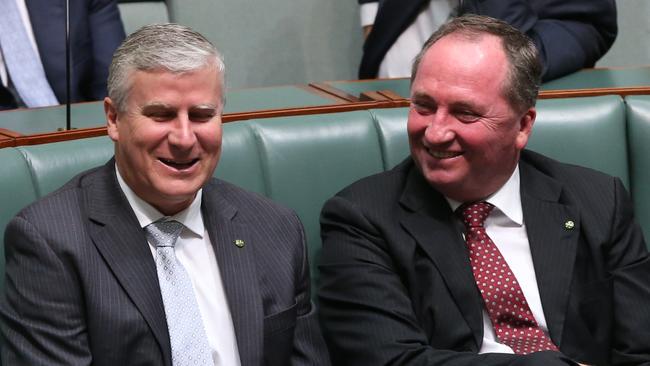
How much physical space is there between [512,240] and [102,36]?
126cm

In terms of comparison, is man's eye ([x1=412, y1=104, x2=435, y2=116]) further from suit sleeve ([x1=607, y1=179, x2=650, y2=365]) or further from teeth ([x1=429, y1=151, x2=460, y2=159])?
suit sleeve ([x1=607, y1=179, x2=650, y2=365])

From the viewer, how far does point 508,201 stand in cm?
178

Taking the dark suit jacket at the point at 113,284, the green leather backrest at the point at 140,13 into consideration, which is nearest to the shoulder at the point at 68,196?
the dark suit jacket at the point at 113,284

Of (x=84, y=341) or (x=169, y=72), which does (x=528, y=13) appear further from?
(x=84, y=341)

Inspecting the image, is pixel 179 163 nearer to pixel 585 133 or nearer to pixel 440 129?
pixel 440 129

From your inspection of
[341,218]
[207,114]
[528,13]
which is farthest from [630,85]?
[207,114]

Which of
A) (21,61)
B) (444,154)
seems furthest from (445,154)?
(21,61)

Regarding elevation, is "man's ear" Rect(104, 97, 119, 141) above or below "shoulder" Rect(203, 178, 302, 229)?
above

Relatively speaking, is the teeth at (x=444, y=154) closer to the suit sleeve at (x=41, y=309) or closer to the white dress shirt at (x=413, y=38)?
the suit sleeve at (x=41, y=309)

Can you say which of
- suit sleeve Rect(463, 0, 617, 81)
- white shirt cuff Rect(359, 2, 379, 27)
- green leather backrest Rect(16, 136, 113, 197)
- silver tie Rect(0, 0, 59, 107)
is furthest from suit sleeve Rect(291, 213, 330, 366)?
white shirt cuff Rect(359, 2, 379, 27)

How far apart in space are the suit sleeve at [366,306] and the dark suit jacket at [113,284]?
0.07 metres

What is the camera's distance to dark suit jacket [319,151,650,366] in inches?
65.6

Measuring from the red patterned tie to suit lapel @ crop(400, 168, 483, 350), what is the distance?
2cm

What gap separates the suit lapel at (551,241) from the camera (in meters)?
1.72
